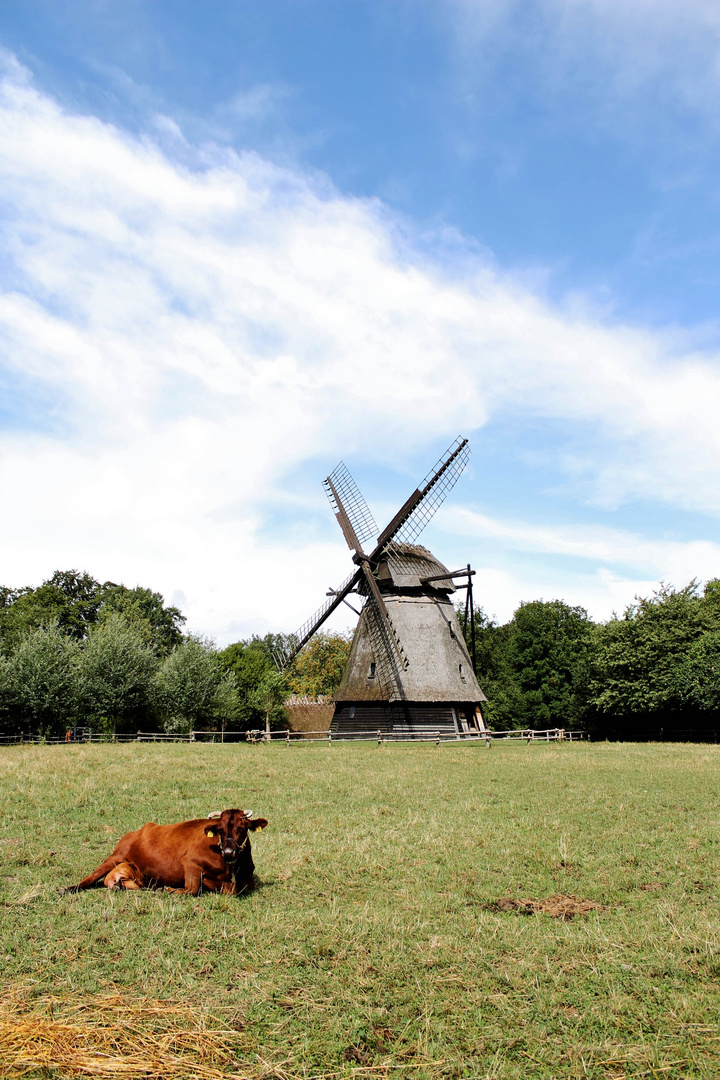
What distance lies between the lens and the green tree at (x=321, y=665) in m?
67.2

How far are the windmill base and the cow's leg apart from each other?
27.2 m

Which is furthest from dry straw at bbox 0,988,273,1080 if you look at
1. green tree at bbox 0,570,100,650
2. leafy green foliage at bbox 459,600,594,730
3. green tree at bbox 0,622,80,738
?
green tree at bbox 0,570,100,650

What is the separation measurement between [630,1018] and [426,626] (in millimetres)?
31754

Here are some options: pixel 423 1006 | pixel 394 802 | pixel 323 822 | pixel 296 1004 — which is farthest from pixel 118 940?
pixel 394 802

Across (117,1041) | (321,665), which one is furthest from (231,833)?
(321,665)

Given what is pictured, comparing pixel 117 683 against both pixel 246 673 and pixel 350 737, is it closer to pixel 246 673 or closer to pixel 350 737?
pixel 350 737

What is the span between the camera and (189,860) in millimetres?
7730

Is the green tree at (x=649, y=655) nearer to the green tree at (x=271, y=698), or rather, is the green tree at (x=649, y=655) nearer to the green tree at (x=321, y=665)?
the green tree at (x=271, y=698)

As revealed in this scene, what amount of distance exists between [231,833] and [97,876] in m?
1.70

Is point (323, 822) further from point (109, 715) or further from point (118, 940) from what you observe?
point (109, 715)

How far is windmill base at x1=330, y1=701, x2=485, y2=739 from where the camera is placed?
3478 cm

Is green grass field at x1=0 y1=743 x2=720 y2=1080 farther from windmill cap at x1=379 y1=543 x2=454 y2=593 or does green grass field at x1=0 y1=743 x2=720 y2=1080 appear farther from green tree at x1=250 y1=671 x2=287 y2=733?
green tree at x1=250 y1=671 x2=287 y2=733

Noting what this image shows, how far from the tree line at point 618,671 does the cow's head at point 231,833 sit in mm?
37409

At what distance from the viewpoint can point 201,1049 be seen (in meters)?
4.04
